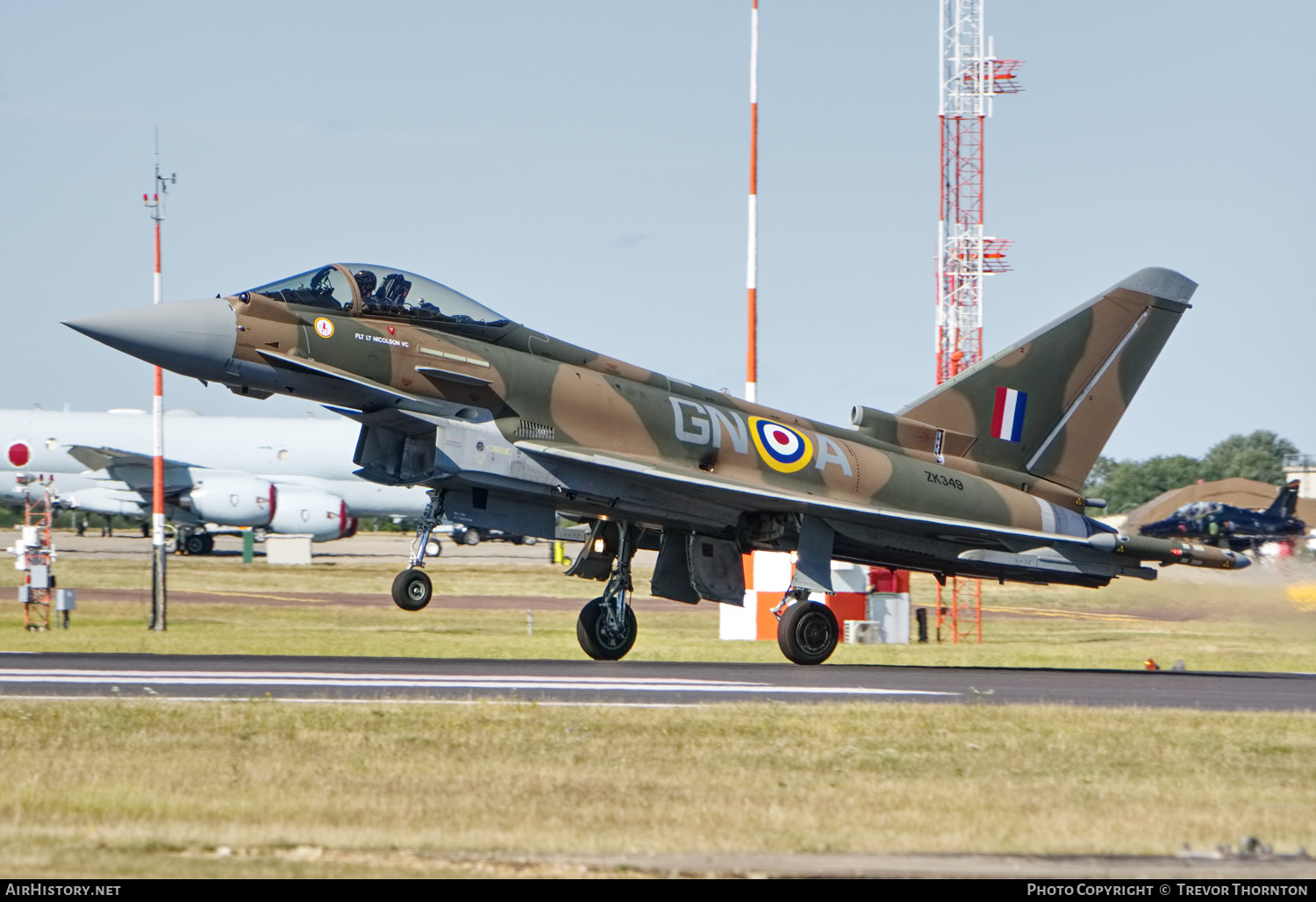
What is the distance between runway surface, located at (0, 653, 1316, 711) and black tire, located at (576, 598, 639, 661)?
0.28 metres

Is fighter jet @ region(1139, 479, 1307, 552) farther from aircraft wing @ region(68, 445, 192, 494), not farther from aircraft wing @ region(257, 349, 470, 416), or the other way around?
aircraft wing @ region(257, 349, 470, 416)

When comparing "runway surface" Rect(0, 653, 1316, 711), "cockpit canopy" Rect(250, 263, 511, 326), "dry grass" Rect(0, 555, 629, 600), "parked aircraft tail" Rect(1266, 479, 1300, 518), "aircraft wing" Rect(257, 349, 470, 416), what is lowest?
"dry grass" Rect(0, 555, 629, 600)

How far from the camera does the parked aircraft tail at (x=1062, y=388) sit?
778 inches

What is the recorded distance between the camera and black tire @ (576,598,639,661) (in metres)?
17.9

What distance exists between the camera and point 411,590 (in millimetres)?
15656

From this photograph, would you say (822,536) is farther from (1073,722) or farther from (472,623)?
(472,623)

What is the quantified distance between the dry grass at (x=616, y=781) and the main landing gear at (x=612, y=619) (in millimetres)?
5755

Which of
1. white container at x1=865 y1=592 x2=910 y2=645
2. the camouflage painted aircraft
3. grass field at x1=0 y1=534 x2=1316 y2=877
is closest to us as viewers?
grass field at x1=0 y1=534 x2=1316 y2=877

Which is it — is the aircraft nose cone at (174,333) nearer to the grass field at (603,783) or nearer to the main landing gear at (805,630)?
the grass field at (603,783)

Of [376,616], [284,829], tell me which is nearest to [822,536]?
[284,829]

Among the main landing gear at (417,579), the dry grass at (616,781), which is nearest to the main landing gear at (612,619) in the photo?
the main landing gear at (417,579)

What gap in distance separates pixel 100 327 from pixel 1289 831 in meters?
12.1

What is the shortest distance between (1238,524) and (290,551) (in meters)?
38.5

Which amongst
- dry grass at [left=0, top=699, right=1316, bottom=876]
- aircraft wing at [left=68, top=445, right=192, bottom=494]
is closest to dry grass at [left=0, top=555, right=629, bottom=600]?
aircraft wing at [left=68, top=445, right=192, bottom=494]
